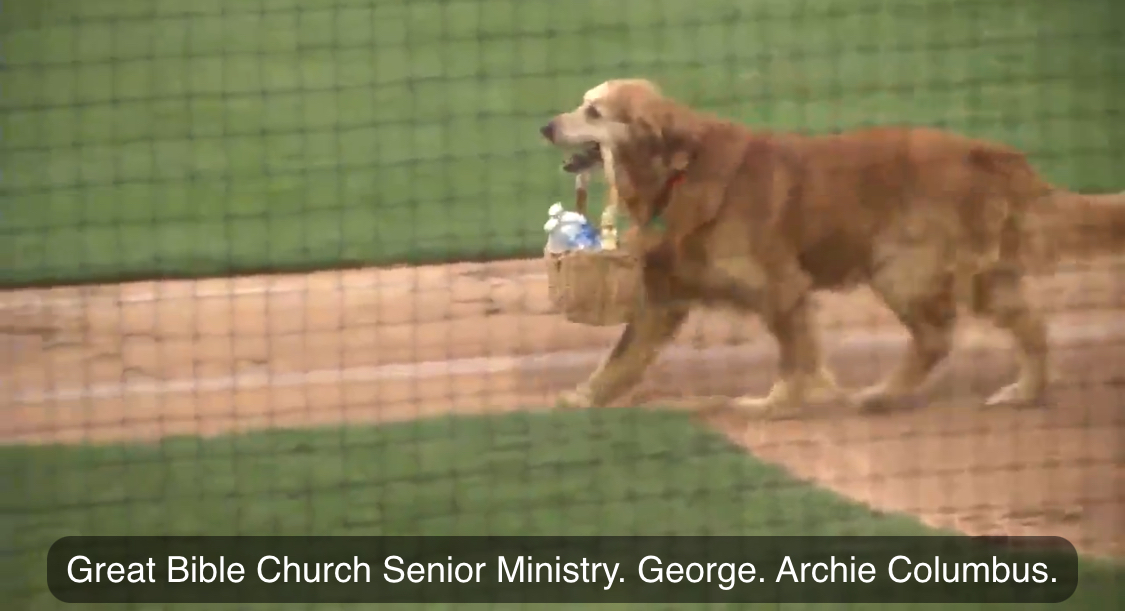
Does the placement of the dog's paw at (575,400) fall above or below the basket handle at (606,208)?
below

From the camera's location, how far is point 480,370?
1.22 metres

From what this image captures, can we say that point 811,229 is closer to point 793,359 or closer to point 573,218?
point 793,359

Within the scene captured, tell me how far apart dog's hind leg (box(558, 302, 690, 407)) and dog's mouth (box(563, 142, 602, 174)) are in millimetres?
177

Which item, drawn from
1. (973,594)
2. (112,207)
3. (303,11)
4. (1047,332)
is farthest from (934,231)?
(112,207)

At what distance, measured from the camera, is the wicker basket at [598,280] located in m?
1.19

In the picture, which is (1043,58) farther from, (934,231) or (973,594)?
(973,594)

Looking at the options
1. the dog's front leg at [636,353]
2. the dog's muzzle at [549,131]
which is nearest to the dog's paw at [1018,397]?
the dog's front leg at [636,353]

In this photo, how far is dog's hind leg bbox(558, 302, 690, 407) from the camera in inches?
46.9

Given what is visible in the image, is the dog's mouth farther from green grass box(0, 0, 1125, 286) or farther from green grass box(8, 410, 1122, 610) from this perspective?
green grass box(8, 410, 1122, 610)

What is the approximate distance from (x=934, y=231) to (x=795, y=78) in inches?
9.5

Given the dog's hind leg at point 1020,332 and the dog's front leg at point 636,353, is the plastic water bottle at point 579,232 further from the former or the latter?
the dog's hind leg at point 1020,332
